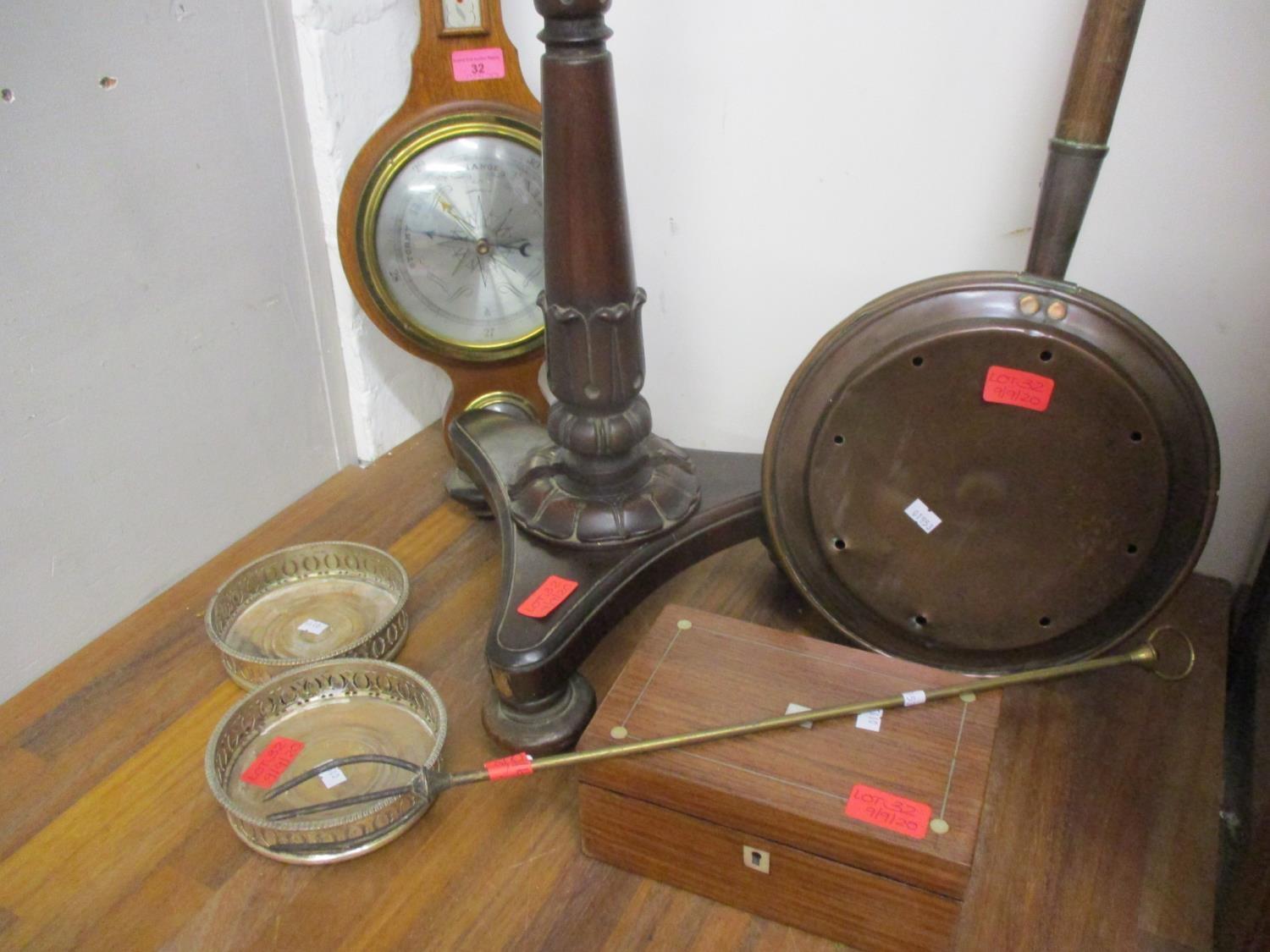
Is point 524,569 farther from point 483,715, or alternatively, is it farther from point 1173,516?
point 1173,516

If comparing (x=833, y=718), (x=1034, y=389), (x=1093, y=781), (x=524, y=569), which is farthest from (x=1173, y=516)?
(x=524, y=569)

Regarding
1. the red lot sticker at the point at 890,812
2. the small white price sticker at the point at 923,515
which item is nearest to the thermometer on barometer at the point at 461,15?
the small white price sticker at the point at 923,515

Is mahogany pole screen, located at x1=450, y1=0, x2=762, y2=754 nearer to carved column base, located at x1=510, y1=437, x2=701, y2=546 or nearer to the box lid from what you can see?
carved column base, located at x1=510, y1=437, x2=701, y2=546

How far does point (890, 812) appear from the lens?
0.92 metres

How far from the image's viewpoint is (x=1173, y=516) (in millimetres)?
1119

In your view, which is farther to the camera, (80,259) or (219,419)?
(219,419)

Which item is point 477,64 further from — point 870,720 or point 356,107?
point 870,720

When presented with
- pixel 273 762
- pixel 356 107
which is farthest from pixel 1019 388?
pixel 356 107

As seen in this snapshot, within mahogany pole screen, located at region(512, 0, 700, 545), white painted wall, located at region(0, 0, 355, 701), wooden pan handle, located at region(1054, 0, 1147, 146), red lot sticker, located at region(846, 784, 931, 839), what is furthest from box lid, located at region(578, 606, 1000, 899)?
white painted wall, located at region(0, 0, 355, 701)

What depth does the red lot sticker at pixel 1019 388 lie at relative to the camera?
1101mm

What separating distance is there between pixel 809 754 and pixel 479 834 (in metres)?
0.40

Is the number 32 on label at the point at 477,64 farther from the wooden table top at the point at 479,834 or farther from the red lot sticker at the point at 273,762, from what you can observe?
the red lot sticker at the point at 273,762

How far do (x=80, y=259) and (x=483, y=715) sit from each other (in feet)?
2.52

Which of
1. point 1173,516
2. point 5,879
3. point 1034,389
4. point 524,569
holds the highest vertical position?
point 1034,389
